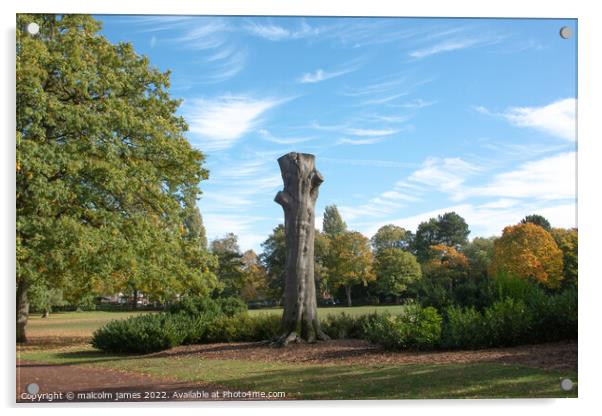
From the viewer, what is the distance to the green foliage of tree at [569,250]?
877 cm

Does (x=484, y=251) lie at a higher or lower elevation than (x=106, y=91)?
lower

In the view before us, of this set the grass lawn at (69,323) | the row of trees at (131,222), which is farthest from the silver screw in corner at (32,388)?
the grass lawn at (69,323)

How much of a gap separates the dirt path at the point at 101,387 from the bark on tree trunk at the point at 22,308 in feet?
3.55

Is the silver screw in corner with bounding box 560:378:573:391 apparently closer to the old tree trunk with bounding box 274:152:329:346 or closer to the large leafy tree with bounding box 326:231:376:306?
the large leafy tree with bounding box 326:231:376:306

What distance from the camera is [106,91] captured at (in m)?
12.0

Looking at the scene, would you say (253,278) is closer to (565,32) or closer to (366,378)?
(366,378)

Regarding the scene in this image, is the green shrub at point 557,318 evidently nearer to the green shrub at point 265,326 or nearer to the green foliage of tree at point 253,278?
the green shrub at point 265,326

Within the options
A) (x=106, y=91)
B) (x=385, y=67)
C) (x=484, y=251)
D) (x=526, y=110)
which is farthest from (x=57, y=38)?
(x=484, y=251)

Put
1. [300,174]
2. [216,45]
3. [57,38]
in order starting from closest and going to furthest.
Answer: [216,45] → [57,38] → [300,174]

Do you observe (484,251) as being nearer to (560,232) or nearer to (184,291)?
(560,232)

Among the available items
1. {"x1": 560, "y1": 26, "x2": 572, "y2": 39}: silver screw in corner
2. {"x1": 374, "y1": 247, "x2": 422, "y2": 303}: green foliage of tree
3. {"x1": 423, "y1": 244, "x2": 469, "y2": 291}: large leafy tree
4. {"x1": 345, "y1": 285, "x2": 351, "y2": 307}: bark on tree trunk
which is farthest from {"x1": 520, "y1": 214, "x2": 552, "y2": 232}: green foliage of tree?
{"x1": 345, "y1": 285, "x2": 351, "y2": 307}: bark on tree trunk

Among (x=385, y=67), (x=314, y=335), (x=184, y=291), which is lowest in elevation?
(x=314, y=335)

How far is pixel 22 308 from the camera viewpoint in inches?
387

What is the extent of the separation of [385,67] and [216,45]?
110 inches
